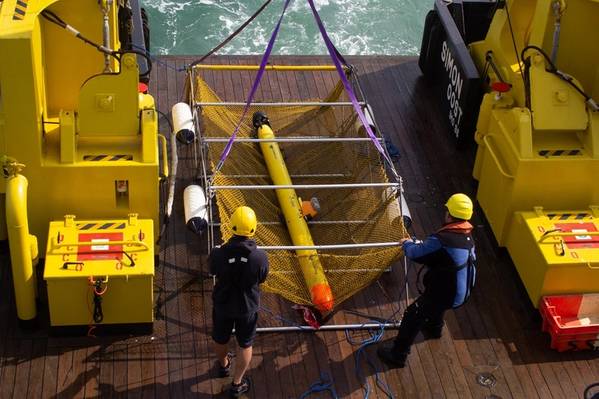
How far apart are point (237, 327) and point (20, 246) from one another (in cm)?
164

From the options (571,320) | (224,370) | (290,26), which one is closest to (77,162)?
(224,370)

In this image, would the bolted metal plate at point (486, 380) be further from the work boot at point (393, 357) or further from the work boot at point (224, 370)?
the work boot at point (224, 370)

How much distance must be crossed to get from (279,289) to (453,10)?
15.1ft

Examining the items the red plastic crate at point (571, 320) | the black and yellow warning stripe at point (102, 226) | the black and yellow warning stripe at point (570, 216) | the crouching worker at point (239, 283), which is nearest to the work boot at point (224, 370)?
the crouching worker at point (239, 283)

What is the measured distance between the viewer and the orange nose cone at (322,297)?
23.3ft

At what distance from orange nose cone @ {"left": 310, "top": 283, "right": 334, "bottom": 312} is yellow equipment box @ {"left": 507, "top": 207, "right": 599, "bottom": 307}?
66.2 inches

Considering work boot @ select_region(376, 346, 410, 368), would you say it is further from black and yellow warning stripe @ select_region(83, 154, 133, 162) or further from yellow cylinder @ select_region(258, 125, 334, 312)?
black and yellow warning stripe @ select_region(83, 154, 133, 162)

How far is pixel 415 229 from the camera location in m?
8.34

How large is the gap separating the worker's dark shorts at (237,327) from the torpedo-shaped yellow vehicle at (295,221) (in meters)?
0.90

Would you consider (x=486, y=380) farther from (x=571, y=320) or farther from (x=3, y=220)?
(x=3, y=220)

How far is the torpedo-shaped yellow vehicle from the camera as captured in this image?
281 inches

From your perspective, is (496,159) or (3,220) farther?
(496,159)

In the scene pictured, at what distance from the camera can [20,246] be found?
6.52m

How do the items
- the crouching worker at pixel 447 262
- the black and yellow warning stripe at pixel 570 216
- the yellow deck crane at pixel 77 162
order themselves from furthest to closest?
1. the black and yellow warning stripe at pixel 570 216
2. the yellow deck crane at pixel 77 162
3. the crouching worker at pixel 447 262
